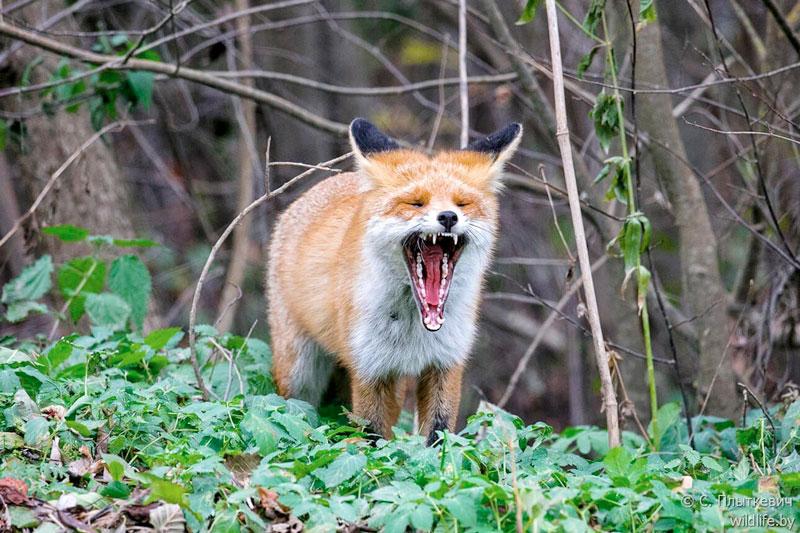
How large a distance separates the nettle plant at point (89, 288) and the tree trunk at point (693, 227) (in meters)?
4.32

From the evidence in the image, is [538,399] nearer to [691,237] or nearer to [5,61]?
[691,237]

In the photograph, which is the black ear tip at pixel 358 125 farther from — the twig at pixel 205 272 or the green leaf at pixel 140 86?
the green leaf at pixel 140 86

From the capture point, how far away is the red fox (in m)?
5.98

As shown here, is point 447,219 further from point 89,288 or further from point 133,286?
point 89,288

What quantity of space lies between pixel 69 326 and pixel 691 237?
5.58m

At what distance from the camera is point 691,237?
305 inches

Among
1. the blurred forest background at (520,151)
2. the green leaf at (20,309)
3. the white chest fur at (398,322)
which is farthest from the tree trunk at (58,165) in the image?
the white chest fur at (398,322)

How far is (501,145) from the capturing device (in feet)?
21.0

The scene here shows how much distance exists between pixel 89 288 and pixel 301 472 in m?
3.94

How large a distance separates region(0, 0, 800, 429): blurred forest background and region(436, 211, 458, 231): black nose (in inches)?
29.0

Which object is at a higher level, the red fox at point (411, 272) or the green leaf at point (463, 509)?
the red fox at point (411, 272)

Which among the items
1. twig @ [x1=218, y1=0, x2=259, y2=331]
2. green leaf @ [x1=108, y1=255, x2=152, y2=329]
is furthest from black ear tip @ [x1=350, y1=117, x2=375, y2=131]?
twig @ [x1=218, y1=0, x2=259, y2=331]

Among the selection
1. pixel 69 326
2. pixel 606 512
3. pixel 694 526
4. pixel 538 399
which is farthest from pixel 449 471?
pixel 538 399

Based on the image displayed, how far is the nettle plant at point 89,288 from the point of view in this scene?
7.44 meters
